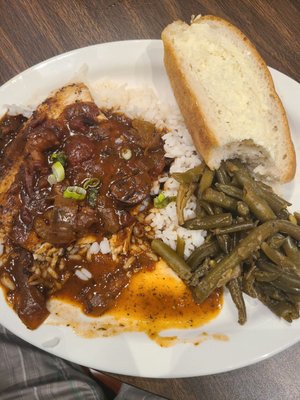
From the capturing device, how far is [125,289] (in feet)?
10.6

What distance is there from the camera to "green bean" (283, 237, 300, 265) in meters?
2.88

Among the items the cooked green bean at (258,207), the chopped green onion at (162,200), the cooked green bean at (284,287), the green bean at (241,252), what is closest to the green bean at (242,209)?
the cooked green bean at (258,207)

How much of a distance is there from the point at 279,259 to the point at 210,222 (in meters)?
0.58

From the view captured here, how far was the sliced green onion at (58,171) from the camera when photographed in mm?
3211

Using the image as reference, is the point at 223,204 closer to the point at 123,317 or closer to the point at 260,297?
the point at 260,297

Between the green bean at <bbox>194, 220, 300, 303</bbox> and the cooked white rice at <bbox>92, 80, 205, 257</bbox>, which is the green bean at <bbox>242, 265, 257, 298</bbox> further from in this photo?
the cooked white rice at <bbox>92, 80, 205, 257</bbox>

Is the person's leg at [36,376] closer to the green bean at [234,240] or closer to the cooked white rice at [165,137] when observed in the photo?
the cooked white rice at [165,137]

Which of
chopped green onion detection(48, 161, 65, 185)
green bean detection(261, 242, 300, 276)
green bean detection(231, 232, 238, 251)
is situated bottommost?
green bean detection(261, 242, 300, 276)

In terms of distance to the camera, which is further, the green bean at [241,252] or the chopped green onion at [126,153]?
the chopped green onion at [126,153]

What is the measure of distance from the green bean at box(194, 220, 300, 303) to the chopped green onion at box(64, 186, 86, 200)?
3.88ft

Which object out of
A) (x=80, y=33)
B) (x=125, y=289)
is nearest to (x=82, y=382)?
(x=125, y=289)

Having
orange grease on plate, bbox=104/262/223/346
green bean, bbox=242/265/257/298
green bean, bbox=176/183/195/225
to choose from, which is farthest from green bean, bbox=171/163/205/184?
green bean, bbox=242/265/257/298

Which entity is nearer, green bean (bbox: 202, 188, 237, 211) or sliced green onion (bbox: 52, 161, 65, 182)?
green bean (bbox: 202, 188, 237, 211)

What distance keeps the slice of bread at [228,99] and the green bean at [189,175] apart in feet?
0.38
